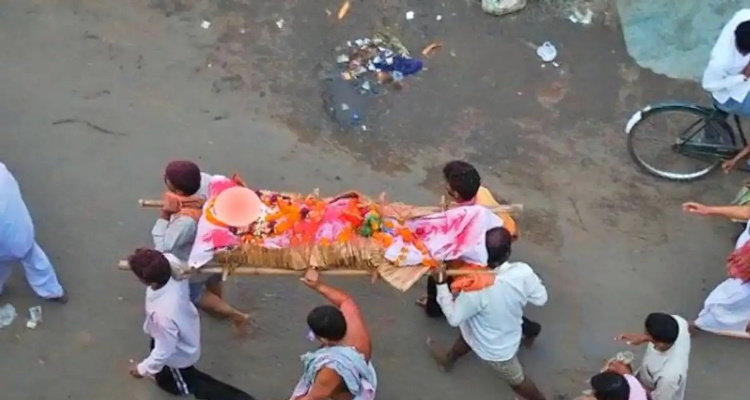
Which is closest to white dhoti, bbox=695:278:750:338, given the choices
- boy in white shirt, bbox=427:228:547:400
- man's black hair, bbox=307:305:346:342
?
boy in white shirt, bbox=427:228:547:400

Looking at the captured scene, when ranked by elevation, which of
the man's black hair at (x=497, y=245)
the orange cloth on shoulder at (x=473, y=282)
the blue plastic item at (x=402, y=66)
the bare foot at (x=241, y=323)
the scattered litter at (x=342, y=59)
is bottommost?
the bare foot at (x=241, y=323)

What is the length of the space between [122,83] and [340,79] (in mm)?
1617

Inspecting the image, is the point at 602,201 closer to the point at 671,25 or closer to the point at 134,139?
the point at 671,25

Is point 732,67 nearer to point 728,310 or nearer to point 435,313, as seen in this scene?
point 728,310

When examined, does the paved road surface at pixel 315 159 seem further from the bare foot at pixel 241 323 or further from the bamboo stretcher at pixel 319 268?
the bamboo stretcher at pixel 319 268

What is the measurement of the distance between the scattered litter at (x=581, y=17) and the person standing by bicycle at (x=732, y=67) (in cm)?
180

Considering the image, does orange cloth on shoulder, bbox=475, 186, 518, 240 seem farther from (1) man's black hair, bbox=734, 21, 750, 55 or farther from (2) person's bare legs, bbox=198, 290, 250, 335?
(1) man's black hair, bbox=734, 21, 750, 55

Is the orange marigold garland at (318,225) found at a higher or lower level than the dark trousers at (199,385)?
higher

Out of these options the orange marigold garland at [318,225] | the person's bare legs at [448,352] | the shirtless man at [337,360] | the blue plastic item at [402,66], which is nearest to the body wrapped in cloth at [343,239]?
the orange marigold garland at [318,225]

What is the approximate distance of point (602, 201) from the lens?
23.5 ft

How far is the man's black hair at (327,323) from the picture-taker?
5098 millimetres

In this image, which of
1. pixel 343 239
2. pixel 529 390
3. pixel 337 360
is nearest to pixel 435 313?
pixel 529 390

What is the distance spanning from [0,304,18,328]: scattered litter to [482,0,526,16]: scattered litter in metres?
4.19

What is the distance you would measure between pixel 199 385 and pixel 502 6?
3922 millimetres
